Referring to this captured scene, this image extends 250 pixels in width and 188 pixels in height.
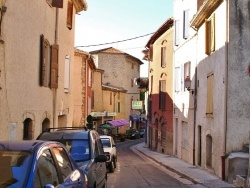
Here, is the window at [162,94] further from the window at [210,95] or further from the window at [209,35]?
the window at [209,35]

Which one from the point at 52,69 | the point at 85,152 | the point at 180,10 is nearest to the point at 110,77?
the point at 180,10

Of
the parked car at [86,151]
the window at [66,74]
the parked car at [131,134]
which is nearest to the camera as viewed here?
the parked car at [86,151]

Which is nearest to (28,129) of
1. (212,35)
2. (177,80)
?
(212,35)

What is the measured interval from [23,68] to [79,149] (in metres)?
5.46

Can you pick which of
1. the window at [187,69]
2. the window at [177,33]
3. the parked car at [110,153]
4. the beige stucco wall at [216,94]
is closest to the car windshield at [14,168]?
the beige stucco wall at [216,94]

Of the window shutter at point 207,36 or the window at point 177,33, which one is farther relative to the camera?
the window at point 177,33

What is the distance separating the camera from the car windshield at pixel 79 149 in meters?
9.01

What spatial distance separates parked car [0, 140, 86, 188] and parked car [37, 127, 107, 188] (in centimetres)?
204

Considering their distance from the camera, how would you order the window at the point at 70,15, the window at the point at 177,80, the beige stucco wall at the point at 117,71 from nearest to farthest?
the window at the point at 70,15
the window at the point at 177,80
the beige stucco wall at the point at 117,71

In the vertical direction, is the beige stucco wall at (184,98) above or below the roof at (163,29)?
below

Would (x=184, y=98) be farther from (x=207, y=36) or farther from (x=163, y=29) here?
(x=163, y=29)

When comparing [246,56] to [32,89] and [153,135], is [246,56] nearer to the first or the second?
[32,89]

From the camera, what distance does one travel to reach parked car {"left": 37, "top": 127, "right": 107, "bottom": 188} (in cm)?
850

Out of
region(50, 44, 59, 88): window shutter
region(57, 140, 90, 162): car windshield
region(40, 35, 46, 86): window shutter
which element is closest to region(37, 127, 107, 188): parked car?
region(57, 140, 90, 162): car windshield
